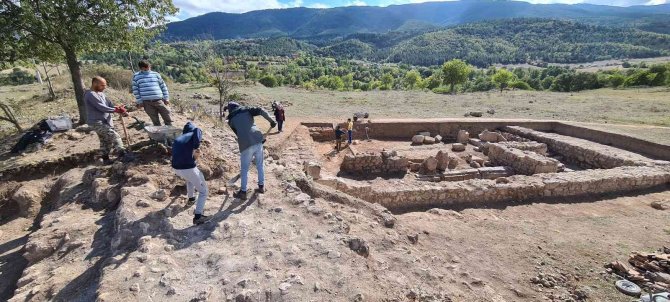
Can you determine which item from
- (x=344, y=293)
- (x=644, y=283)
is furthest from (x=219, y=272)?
(x=644, y=283)

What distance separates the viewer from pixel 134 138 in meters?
7.60

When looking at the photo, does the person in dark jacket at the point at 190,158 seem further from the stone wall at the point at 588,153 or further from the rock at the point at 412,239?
the stone wall at the point at 588,153

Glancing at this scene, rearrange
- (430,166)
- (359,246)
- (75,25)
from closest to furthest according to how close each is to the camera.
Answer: (359,246) < (75,25) < (430,166)

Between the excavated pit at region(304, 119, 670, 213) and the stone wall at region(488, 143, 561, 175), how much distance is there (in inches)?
1.3

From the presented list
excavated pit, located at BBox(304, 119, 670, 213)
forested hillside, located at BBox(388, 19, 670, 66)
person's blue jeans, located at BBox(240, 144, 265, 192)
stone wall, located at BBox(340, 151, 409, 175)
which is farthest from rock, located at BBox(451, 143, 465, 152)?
forested hillside, located at BBox(388, 19, 670, 66)

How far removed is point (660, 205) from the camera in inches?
347

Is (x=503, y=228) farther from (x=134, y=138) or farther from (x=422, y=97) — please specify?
(x=422, y=97)

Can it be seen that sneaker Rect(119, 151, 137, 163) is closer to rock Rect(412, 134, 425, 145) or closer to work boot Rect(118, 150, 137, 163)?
work boot Rect(118, 150, 137, 163)

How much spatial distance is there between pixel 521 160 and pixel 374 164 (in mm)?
4959

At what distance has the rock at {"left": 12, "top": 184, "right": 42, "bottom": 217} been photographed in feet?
19.8

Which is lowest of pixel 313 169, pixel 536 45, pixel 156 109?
pixel 313 169

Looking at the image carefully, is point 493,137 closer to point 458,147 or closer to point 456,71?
point 458,147

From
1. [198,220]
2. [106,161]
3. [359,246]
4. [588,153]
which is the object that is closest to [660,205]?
[588,153]

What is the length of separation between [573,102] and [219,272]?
2810 centimetres
